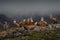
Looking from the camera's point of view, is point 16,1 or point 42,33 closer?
point 42,33

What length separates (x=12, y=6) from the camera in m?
2.87

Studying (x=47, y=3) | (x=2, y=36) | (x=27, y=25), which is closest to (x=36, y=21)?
(x=27, y=25)

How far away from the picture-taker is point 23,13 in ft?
9.26

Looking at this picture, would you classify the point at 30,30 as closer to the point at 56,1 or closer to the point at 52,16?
the point at 52,16

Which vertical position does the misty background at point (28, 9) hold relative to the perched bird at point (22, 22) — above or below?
above

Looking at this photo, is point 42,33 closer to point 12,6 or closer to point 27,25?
point 27,25

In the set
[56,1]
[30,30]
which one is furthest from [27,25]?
[56,1]

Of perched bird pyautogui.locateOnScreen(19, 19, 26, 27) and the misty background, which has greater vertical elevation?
the misty background

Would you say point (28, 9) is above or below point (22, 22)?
above

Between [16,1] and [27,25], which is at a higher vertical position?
[16,1]

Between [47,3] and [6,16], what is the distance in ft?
2.15

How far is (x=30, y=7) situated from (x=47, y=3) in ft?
0.88

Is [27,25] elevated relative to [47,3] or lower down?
lower down

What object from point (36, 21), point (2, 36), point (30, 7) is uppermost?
point (30, 7)
